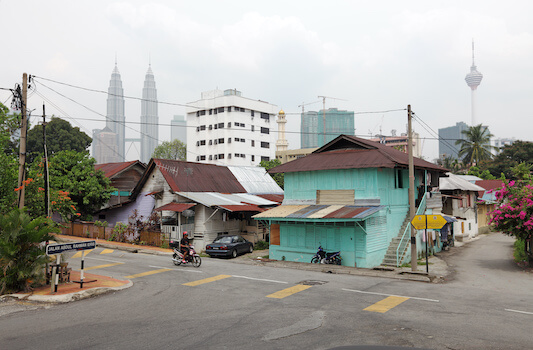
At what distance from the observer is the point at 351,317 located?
34.4ft

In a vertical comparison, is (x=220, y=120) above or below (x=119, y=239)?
above

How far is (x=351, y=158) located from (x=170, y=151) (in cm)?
6033

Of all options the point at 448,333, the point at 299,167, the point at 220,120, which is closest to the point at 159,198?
the point at 299,167

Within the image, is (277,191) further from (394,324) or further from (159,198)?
(394,324)

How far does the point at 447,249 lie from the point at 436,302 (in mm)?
21694

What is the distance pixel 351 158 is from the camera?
968 inches

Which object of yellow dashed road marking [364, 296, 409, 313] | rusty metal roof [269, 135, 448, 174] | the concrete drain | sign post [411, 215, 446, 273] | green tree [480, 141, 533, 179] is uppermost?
green tree [480, 141, 533, 179]

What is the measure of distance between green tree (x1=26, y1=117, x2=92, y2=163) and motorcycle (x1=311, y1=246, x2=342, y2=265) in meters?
58.8

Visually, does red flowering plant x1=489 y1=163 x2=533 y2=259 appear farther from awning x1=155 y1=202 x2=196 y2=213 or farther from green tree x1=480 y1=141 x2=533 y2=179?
green tree x1=480 y1=141 x2=533 y2=179

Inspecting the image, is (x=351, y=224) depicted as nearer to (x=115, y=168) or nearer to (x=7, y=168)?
(x=7, y=168)

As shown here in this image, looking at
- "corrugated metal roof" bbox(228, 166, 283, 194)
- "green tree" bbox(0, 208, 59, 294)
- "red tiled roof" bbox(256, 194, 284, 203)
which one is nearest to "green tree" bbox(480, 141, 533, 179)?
"corrugated metal roof" bbox(228, 166, 283, 194)

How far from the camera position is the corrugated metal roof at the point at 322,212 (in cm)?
2111

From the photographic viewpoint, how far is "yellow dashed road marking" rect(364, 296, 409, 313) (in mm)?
11461

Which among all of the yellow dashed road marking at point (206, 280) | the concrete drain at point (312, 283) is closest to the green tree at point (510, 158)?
the concrete drain at point (312, 283)
